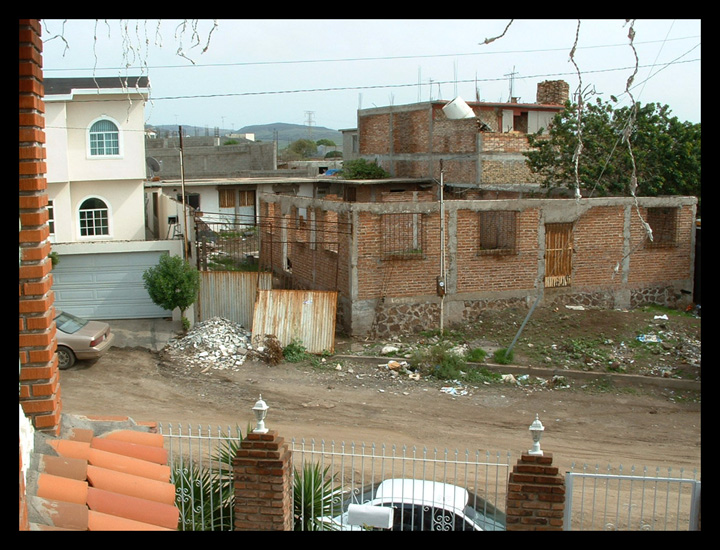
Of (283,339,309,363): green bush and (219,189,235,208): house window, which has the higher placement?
(219,189,235,208): house window

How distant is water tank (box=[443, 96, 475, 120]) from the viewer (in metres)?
32.4

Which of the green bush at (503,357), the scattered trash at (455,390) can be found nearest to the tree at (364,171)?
the green bush at (503,357)

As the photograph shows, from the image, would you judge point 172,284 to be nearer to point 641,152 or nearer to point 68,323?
point 68,323

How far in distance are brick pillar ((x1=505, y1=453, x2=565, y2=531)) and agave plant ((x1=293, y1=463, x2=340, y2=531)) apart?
1.91 meters

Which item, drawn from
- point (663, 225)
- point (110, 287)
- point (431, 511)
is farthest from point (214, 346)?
point (663, 225)

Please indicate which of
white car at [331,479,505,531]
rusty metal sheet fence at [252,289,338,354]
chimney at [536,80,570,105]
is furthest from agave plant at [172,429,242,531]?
chimney at [536,80,570,105]

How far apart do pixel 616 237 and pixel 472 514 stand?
1566 centimetres

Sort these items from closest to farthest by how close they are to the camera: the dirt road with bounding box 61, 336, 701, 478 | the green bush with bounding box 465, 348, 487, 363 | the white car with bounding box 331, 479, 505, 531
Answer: the white car with bounding box 331, 479, 505, 531 < the dirt road with bounding box 61, 336, 701, 478 < the green bush with bounding box 465, 348, 487, 363

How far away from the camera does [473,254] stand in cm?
2033

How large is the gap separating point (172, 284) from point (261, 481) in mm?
13644

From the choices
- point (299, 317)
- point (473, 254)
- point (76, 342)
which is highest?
point (473, 254)

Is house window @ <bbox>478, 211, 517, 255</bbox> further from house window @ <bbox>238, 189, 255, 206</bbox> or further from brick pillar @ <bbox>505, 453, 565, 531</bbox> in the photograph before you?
house window @ <bbox>238, 189, 255, 206</bbox>

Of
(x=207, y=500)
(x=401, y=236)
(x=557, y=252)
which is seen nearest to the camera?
(x=207, y=500)
